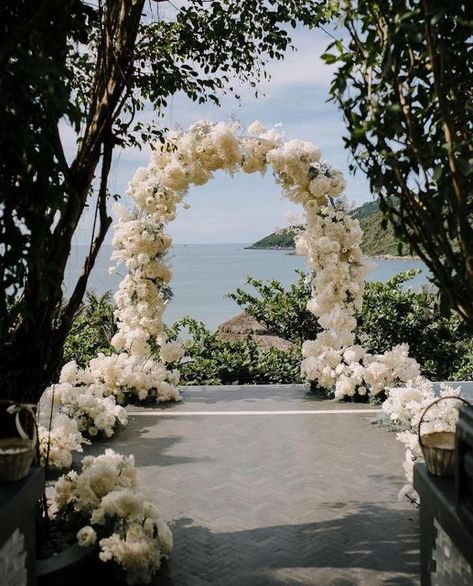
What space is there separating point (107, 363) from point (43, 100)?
6364 millimetres

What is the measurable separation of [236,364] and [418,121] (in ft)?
25.8

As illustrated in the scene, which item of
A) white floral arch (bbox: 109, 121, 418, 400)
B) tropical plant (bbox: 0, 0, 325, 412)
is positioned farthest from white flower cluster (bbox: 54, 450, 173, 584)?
white floral arch (bbox: 109, 121, 418, 400)

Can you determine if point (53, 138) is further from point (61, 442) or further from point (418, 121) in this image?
point (61, 442)

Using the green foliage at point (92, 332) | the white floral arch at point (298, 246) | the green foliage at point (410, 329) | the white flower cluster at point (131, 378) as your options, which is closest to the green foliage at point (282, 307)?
the green foliage at point (410, 329)

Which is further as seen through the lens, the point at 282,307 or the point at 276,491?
the point at 282,307

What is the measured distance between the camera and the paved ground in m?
4.38

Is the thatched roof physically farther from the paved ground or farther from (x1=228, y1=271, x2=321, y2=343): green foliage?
the paved ground

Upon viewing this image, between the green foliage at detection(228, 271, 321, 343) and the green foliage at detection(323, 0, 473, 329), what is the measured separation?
343 inches

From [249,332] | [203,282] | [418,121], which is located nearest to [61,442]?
[418,121]

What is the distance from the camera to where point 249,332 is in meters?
Result: 12.0

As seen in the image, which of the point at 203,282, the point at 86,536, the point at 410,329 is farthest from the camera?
the point at 203,282

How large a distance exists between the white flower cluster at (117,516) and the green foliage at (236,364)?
5819mm

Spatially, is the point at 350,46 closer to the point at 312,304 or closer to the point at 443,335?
the point at 443,335

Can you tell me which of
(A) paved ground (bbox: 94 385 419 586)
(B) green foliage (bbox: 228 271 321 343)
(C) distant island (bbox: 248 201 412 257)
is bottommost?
(A) paved ground (bbox: 94 385 419 586)
